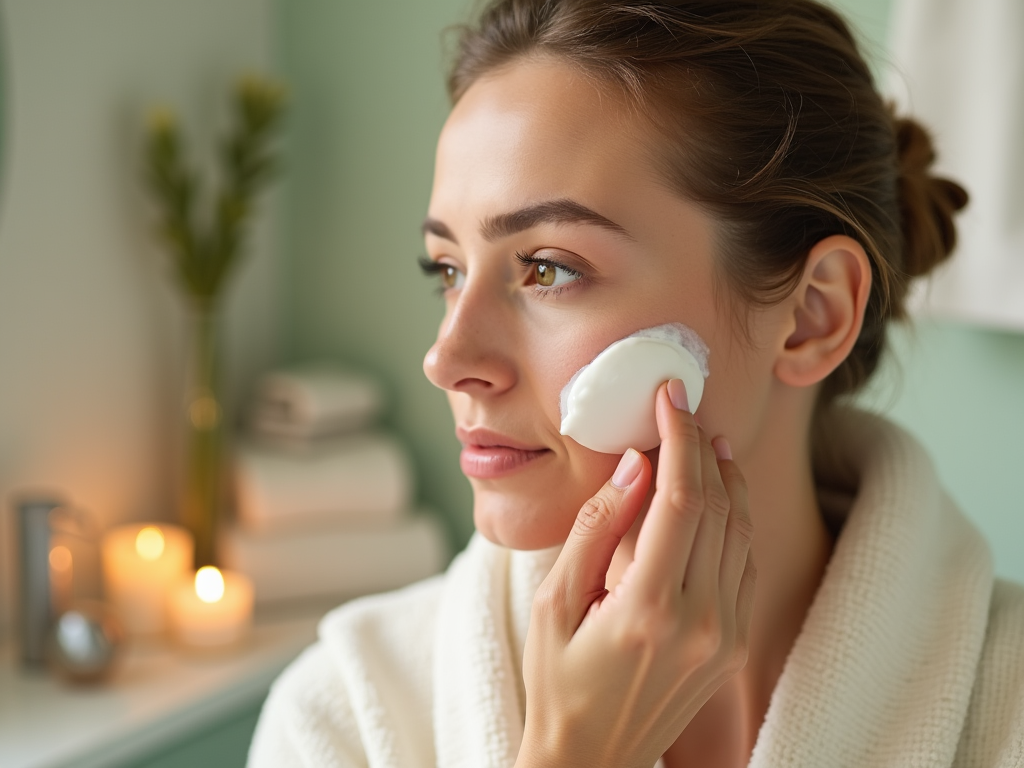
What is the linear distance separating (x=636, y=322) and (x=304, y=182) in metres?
1.27

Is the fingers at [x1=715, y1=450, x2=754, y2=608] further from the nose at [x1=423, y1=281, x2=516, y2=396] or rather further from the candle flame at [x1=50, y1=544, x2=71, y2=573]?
the candle flame at [x1=50, y1=544, x2=71, y2=573]

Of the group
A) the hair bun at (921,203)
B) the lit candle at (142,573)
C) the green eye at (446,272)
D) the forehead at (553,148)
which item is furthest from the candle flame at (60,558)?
the hair bun at (921,203)

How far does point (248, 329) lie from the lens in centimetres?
198

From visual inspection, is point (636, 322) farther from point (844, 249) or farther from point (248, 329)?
point (248, 329)

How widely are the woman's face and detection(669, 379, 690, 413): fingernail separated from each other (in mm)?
58

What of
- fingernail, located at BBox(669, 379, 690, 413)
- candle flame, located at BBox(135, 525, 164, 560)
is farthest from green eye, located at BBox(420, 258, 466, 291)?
candle flame, located at BBox(135, 525, 164, 560)

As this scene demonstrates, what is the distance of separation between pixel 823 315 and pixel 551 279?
0.85ft

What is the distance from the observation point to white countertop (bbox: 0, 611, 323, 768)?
4.40 ft

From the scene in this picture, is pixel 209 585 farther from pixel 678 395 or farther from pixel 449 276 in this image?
pixel 678 395

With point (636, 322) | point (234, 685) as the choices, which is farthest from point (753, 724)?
point (234, 685)

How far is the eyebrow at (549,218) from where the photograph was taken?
0.84 metres

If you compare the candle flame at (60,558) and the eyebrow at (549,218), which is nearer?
the eyebrow at (549,218)

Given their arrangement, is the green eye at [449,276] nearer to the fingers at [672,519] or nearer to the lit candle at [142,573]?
the fingers at [672,519]

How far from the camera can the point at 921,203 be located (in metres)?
1.01
